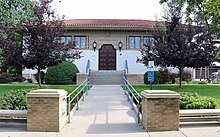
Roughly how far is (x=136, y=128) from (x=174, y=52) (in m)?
10.4

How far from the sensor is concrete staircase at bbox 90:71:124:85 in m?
23.3

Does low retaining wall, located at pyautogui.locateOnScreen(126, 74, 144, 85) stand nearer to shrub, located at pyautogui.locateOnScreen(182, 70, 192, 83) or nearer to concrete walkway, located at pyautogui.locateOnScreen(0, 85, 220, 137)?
shrub, located at pyautogui.locateOnScreen(182, 70, 192, 83)

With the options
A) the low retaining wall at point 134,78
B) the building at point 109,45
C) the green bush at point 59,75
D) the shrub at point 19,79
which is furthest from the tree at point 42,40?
the building at point 109,45

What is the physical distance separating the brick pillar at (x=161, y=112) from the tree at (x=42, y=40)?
32.0ft

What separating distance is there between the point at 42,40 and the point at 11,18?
3374 millimetres

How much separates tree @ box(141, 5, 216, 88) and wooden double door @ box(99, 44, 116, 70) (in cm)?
1020

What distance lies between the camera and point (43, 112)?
7895 millimetres

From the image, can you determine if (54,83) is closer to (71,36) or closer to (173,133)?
(71,36)

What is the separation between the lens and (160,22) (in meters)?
22.3

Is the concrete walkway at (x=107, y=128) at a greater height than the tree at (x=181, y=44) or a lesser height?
lesser

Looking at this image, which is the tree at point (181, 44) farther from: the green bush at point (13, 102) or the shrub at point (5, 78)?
the shrub at point (5, 78)

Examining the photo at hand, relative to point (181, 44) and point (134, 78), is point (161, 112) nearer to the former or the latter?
point (181, 44)

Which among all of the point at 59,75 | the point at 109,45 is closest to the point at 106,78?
the point at 59,75

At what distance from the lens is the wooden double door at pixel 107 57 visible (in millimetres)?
28609
